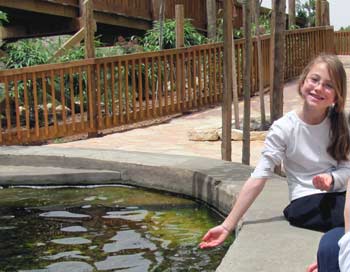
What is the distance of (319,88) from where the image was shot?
361 centimetres

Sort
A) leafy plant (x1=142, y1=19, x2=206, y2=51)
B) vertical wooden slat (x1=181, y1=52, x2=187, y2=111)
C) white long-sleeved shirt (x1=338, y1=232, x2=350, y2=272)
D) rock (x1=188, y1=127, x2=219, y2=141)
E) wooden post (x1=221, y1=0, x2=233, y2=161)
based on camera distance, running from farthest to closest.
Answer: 1. leafy plant (x1=142, y1=19, x2=206, y2=51)
2. vertical wooden slat (x1=181, y1=52, x2=187, y2=111)
3. rock (x1=188, y1=127, x2=219, y2=141)
4. wooden post (x1=221, y1=0, x2=233, y2=161)
5. white long-sleeved shirt (x1=338, y1=232, x2=350, y2=272)

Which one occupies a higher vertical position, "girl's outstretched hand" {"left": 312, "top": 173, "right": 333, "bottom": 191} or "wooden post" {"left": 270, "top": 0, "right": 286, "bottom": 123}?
"wooden post" {"left": 270, "top": 0, "right": 286, "bottom": 123}

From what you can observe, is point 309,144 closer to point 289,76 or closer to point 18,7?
point 18,7

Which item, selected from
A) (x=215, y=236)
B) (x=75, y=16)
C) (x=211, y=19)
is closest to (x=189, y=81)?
(x=75, y=16)

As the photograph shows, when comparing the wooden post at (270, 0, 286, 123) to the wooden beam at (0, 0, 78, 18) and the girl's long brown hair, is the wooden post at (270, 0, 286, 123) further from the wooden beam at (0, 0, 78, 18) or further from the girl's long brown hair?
the wooden beam at (0, 0, 78, 18)

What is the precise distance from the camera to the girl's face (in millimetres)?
3590

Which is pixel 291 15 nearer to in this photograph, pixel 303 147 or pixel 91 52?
pixel 91 52

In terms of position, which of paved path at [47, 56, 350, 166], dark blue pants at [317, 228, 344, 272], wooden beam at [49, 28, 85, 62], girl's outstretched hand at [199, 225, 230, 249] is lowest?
paved path at [47, 56, 350, 166]

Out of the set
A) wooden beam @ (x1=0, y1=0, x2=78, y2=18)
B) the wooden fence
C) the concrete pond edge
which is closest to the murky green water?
the concrete pond edge

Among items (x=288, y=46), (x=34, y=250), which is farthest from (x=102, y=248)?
(x=288, y=46)

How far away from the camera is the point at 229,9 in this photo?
227 inches

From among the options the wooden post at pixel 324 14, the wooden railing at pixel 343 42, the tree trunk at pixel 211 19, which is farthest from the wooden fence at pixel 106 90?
the wooden railing at pixel 343 42

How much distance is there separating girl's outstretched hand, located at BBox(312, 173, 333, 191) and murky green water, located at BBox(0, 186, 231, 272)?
83cm

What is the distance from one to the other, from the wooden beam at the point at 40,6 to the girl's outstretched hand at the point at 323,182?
10.6 metres
